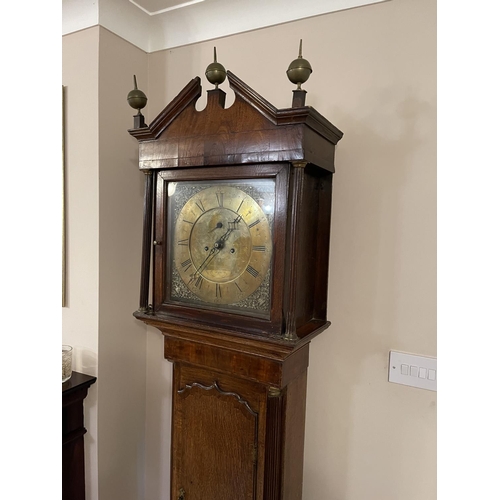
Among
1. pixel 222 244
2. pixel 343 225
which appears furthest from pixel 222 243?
pixel 343 225

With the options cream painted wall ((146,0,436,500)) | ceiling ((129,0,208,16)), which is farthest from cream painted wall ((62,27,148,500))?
cream painted wall ((146,0,436,500))

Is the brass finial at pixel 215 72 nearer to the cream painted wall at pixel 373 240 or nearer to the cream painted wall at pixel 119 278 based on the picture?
the cream painted wall at pixel 373 240

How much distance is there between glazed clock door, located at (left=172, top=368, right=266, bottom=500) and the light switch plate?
0.44 metres

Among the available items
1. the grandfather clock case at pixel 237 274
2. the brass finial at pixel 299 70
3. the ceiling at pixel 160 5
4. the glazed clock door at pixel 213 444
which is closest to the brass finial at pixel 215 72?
the grandfather clock case at pixel 237 274

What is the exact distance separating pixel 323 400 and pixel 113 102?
1304 mm

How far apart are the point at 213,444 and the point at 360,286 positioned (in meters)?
0.67

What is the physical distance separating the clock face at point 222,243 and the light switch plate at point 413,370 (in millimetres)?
461

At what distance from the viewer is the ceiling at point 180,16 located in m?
1.20

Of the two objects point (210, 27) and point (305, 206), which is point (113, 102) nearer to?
point (210, 27)

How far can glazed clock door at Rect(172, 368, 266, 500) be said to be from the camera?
1.06 m

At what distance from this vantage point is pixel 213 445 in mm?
1114

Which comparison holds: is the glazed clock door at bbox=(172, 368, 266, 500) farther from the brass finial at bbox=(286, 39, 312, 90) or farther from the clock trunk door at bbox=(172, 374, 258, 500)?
the brass finial at bbox=(286, 39, 312, 90)

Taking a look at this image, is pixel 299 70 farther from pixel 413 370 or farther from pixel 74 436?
pixel 74 436
